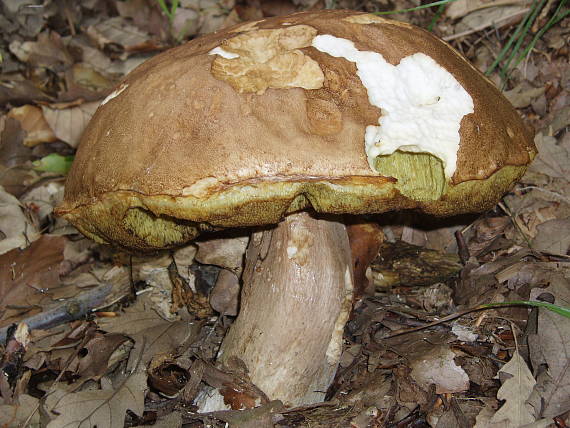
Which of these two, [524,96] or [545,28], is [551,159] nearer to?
[524,96]

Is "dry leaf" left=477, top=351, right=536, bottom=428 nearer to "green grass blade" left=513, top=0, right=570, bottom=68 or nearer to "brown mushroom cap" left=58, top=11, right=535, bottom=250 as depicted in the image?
"brown mushroom cap" left=58, top=11, right=535, bottom=250

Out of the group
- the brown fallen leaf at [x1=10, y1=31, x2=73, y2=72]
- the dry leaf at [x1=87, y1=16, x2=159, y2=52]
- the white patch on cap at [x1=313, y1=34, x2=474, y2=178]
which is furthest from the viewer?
the dry leaf at [x1=87, y1=16, x2=159, y2=52]

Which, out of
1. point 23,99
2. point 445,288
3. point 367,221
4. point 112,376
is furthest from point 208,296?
point 23,99

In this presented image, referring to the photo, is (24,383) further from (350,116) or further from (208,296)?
→ (350,116)

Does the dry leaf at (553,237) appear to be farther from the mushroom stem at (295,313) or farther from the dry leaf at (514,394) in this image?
the mushroom stem at (295,313)

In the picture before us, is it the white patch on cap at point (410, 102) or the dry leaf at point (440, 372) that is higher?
the white patch on cap at point (410, 102)

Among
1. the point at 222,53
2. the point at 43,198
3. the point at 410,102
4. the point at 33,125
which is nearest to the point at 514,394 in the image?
the point at 410,102

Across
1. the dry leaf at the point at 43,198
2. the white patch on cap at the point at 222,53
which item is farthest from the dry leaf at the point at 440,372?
the dry leaf at the point at 43,198

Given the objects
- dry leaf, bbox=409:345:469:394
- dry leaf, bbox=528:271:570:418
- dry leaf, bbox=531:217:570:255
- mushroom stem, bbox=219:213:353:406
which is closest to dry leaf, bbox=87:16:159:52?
mushroom stem, bbox=219:213:353:406
